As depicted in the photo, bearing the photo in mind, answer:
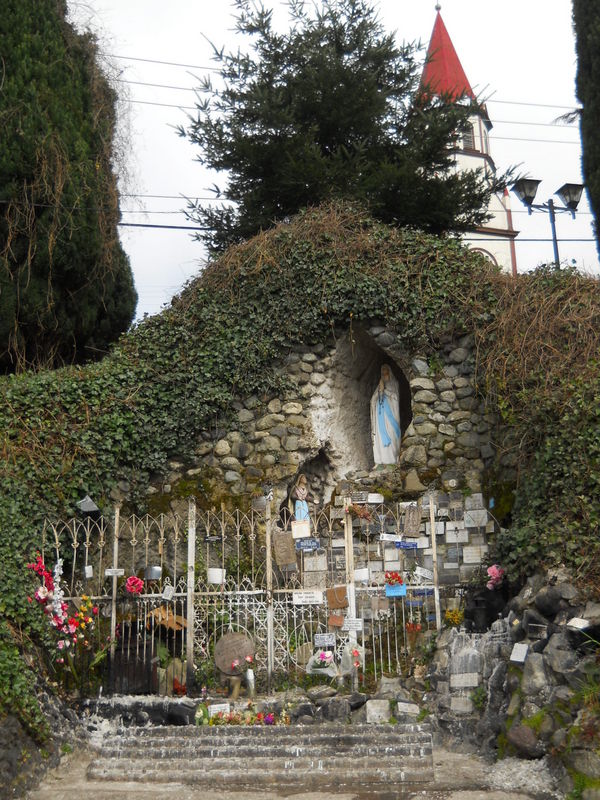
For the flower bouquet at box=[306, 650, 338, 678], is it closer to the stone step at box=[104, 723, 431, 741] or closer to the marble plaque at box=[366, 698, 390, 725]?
the marble plaque at box=[366, 698, 390, 725]

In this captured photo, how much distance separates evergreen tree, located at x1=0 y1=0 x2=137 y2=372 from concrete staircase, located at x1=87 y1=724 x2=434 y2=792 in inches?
218

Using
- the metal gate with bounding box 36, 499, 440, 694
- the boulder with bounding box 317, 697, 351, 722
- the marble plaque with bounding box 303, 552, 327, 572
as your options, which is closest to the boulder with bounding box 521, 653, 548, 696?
the metal gate with bounding box 36, 499, 440, 694

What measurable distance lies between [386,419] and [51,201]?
511cm

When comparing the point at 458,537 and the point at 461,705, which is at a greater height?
the point at 458,537

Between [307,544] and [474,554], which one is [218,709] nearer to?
[307,544]

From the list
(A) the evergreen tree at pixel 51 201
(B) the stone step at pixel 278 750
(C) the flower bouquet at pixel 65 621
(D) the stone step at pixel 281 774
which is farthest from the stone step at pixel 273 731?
(A) the evergreen tree at pixel 51 201

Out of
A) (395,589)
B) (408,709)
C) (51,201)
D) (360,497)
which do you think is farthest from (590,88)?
(408,709)

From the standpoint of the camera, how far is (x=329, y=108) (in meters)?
11.9

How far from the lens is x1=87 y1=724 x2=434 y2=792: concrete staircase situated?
5992 mm

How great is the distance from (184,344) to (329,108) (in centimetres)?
433

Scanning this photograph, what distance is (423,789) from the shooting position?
5.79m

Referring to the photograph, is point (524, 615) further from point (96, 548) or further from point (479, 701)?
point (96, 548)

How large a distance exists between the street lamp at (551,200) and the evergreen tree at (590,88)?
0.53 m

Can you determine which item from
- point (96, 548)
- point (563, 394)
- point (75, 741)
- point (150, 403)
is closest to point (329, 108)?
point (150, 403)
